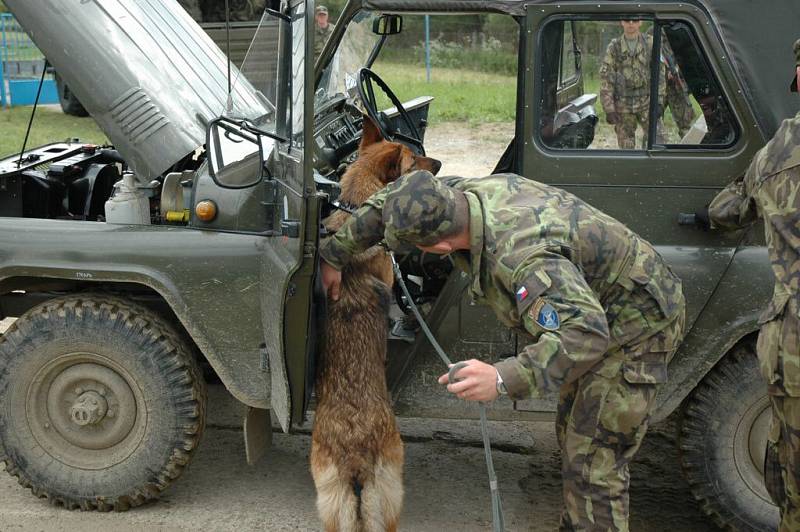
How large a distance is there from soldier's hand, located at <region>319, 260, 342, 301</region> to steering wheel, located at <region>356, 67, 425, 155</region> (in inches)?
Result: 29.8

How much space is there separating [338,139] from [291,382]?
4.95ft

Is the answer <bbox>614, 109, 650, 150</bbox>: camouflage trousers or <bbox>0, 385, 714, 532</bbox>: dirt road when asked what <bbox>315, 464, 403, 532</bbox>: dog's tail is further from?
<bbox>614, 109, 650, 150</bbox>: camouflage trousers

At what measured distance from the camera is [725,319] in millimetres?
3578

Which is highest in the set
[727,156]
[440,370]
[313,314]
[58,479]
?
[727,156]

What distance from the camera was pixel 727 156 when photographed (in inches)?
138

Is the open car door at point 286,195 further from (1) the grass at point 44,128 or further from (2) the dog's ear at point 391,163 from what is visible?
(1) the grass at point 44,128

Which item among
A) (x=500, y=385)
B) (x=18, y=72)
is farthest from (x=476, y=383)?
(x=18, y=72)

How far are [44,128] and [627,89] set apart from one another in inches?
463

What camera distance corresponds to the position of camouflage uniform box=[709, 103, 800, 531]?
9.93ft

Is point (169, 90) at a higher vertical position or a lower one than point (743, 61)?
lower

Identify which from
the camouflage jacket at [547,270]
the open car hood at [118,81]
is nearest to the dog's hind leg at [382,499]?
the camouflage jacket at [547,270]

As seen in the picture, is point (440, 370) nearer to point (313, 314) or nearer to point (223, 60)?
point (313, 314)

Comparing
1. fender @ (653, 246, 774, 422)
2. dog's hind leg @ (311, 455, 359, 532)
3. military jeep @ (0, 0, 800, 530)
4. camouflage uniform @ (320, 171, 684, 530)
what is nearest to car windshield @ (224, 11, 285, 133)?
military jeep @ (0, 0, 800, 530)

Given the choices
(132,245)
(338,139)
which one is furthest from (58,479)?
(338,139)
